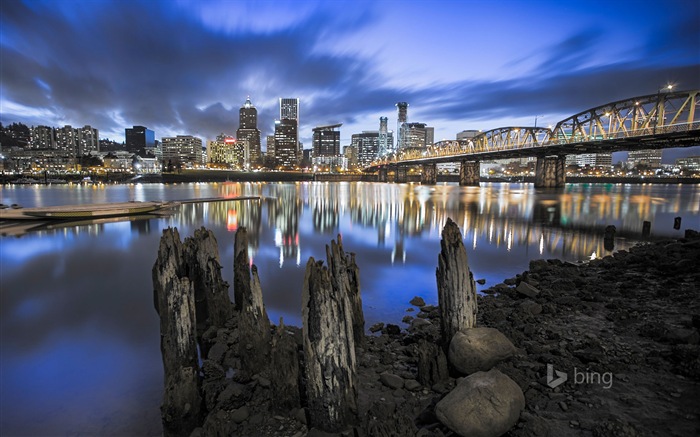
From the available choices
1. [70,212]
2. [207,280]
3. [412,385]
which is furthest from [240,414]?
[70,212]

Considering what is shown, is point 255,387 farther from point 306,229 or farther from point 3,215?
point 3,215

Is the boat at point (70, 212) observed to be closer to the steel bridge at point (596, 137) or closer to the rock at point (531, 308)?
the rock at point (531, 308)

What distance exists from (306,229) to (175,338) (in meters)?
22.3

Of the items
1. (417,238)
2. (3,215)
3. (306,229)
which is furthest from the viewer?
(3,215)

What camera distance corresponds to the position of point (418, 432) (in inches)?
215

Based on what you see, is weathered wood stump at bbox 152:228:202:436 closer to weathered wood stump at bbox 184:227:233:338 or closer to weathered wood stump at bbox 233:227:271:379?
weathered wood stump at bbox 184:227:233:338

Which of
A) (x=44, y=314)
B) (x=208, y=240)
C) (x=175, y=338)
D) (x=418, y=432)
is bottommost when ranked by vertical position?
(x=44, y=314)

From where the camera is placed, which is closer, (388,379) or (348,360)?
(348,360)

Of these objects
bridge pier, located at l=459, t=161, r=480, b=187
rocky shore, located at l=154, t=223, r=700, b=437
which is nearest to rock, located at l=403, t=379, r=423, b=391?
rocky shore, located at l=154, t=223, r=700, b=437

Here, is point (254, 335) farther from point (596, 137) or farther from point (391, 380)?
point (596, 137)

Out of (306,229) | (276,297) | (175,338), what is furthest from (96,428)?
(306,229)

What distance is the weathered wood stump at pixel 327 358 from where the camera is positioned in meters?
5.70

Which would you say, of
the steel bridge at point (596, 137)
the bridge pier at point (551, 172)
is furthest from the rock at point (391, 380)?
the bridge pier at point (551, 172)

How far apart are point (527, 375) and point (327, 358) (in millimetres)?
3894
